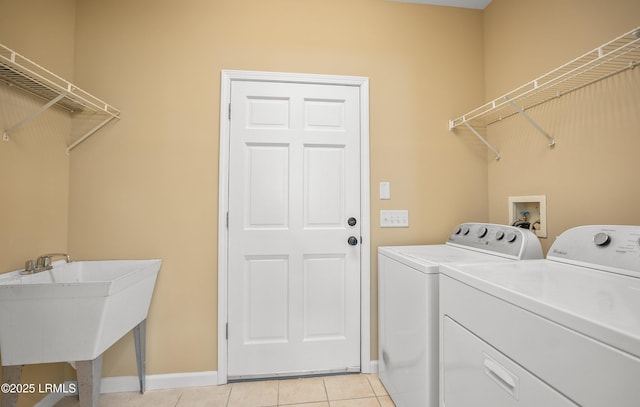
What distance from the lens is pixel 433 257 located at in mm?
1401

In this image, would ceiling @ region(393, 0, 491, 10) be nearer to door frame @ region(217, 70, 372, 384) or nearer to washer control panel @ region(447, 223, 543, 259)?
door frame @ region(217, 70, 372, 384)

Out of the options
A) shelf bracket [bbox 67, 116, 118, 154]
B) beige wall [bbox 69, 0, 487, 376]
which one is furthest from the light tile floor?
shelf bracket [bbox 67, 116, 118, 154]

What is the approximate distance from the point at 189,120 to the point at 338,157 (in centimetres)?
103

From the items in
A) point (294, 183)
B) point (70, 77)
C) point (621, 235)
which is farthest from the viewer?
point (294, 183)

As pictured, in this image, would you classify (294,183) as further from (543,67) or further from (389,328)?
(543,67)

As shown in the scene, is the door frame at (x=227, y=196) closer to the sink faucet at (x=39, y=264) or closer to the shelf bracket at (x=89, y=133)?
the shelf bracket at (x=89, y=133)

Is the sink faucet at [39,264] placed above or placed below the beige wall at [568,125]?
below

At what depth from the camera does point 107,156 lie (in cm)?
175

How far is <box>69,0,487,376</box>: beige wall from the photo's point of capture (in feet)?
5.73

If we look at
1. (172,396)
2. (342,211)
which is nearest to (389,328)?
(342,211)

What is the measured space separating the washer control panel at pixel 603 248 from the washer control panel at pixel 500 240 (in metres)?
0.09

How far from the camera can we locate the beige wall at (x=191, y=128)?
1747mm

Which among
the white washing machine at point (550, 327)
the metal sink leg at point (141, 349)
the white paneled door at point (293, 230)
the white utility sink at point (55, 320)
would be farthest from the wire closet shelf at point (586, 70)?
the metal sink leg at point (141, 349)

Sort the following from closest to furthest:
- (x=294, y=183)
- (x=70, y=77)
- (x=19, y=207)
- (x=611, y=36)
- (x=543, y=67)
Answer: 1. (x=611, y=36)
2. (x=19, y=207)
3. (x=543, y=67)
4. (x=70, y=77)
5. (x=294, y=183)
